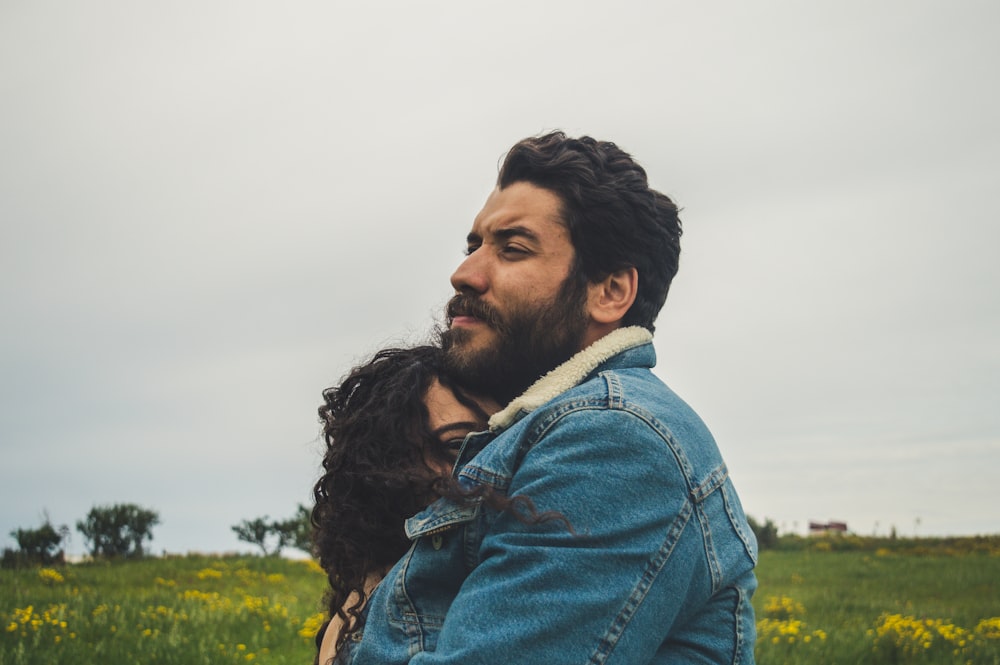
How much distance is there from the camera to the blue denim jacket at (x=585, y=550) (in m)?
1.88

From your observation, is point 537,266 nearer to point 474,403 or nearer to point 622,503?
point 474,403

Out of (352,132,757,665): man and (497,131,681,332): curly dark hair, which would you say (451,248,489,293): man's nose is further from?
(497,131,681,332): curly dark hair

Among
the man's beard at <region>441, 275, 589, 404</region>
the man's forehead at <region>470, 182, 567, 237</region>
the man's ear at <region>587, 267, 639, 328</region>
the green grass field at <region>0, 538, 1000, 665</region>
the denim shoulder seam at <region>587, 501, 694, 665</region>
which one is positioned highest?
Result: the man's forehead at <region>470, 182, 567, 237</region>

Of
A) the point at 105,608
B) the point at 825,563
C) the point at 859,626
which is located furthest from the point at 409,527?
the point at 825,563

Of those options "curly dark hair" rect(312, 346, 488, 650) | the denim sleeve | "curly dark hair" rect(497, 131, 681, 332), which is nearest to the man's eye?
"curly dark hair" rect(497, 131, 681, 332)

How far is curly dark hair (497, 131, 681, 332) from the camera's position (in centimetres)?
271

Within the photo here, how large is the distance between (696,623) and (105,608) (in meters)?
6.63

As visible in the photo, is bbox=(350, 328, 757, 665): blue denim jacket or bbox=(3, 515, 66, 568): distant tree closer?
bbox=(350, 328, 757, 665): blue denim jacket

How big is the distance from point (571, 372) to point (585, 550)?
620mm

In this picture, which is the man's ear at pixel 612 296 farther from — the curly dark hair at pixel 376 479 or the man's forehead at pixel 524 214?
the curly dark hair at pixel 376 479

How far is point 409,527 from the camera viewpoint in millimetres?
2277

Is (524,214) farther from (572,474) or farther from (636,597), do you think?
(636,597)

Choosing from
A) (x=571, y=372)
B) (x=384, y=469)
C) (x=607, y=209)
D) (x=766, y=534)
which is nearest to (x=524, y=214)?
(x=607, y=209)

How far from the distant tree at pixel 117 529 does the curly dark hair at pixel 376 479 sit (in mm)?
11938
